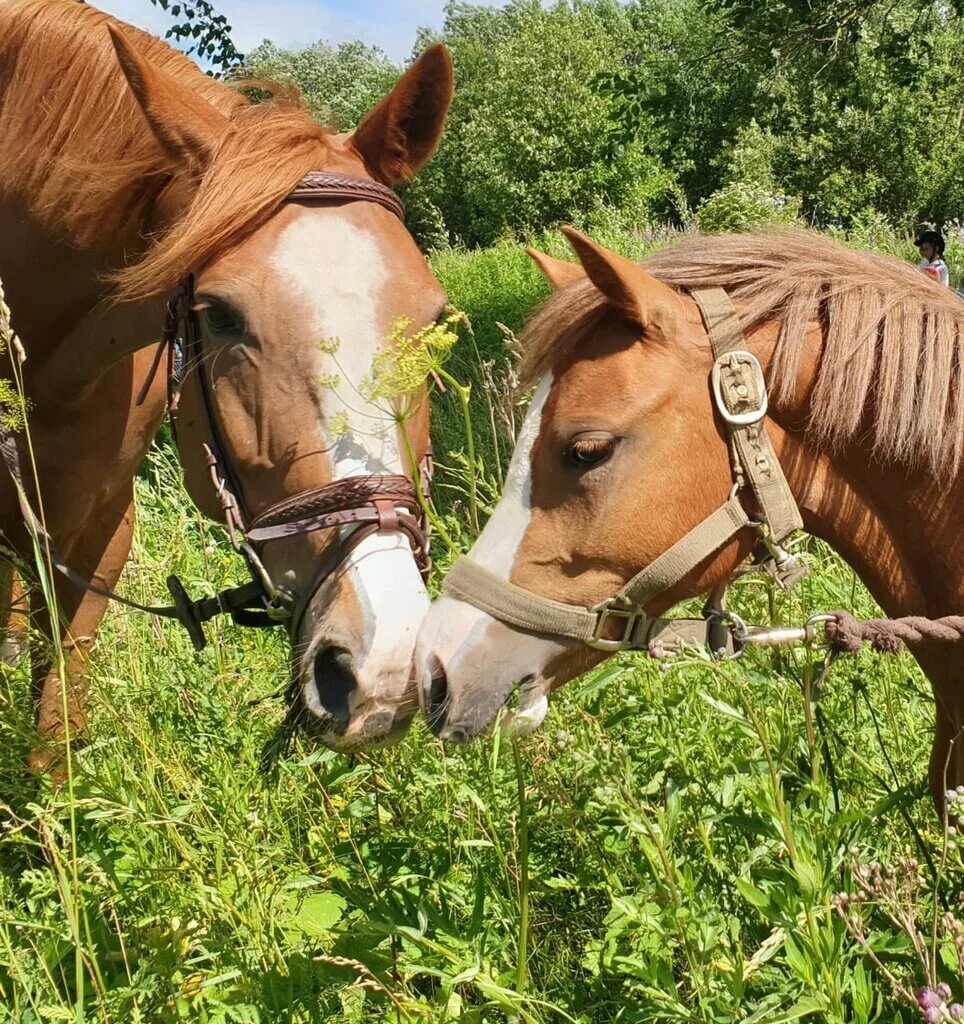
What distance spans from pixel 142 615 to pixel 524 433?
2532mm

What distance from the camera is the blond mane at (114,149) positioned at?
211 cm

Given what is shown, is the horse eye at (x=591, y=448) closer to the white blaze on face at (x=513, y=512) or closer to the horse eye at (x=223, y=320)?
the white blaze on face at (x=513, y=512)

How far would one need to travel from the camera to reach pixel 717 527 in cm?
179

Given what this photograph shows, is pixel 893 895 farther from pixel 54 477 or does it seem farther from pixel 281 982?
pixel 54 477

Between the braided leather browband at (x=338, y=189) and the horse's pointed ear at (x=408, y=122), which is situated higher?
the horse's pointed ear at (x=408, y=122)

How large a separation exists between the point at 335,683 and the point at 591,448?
74cm

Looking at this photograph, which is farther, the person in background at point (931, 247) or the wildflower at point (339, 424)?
the person in background at point (931, 247)

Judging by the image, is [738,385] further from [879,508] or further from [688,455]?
[879,508]

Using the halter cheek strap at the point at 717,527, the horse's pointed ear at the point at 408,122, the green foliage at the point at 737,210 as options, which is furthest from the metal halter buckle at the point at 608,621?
the green foliage at the point at 737,210

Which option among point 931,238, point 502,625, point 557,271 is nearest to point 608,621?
point 502,625

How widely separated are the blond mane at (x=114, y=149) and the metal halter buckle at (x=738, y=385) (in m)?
1.11

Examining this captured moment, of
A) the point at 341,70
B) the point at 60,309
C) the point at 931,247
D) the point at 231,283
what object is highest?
the point at 341,70

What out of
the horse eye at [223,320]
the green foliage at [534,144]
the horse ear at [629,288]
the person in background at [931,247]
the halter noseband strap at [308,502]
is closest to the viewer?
the horse ear at [629,288]

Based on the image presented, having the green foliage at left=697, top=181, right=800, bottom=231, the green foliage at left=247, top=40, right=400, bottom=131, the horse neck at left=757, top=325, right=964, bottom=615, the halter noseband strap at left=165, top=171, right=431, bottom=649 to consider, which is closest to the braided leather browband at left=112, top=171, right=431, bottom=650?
the halter noseband strap at left=165, top=171, right=431, bottom=649
